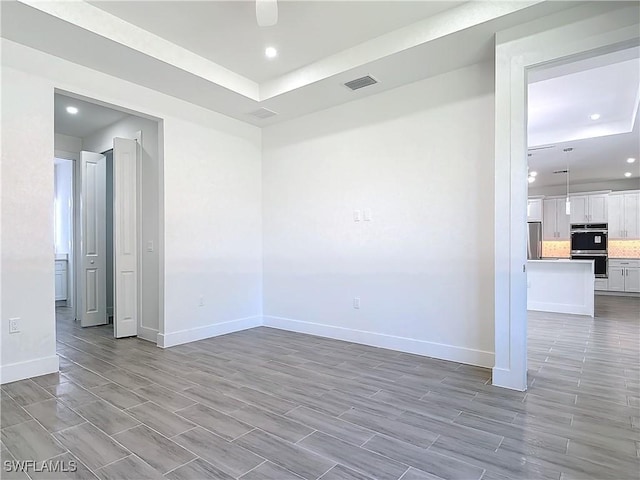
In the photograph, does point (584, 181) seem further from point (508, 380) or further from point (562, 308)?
point (508, 380)

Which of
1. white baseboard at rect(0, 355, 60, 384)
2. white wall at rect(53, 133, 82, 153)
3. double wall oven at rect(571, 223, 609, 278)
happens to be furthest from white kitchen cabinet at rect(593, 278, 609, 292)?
white wall at rect(53, 133, 82, 153)

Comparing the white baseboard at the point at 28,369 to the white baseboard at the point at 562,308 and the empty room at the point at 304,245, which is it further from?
the white baseboard at the point at 562,308

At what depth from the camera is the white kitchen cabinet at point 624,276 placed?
28.1ft

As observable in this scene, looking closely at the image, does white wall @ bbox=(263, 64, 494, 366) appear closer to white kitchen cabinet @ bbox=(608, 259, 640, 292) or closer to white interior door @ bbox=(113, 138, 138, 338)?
white interior door @ bbox=(113, 138, 138, 338)

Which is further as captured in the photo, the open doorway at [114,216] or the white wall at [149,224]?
the open doorway at [114,216]

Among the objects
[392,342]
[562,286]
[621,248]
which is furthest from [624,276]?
[392,342]

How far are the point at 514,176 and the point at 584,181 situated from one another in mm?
8920

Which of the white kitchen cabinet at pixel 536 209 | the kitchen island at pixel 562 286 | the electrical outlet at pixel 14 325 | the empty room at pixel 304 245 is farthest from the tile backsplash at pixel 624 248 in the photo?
the electrical outlet at pixel 14 325

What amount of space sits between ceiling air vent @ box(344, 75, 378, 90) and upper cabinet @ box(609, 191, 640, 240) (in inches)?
336

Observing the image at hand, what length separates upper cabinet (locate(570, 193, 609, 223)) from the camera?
29.5ft

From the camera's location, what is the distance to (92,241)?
5.33m

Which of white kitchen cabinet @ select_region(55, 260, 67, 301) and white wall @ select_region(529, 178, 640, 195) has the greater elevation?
white wall @ select_region(529, 178, 640, 195)

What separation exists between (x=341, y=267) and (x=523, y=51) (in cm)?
281

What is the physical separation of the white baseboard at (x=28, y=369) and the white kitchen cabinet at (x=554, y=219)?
1098cm
